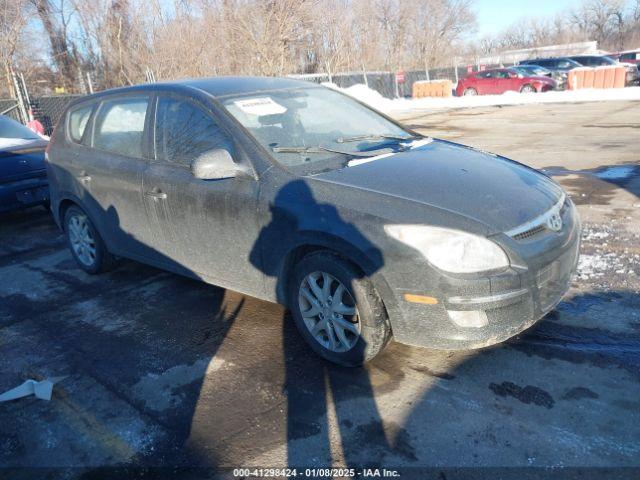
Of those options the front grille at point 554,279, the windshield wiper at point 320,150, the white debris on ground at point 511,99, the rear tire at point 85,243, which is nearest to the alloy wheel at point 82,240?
the rear tire at point 85,243

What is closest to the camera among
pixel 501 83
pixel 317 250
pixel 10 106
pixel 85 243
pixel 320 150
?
pixel 317 250

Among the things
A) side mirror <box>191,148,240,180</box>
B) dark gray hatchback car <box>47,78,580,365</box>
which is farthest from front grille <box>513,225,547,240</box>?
side mirror <box>191,148,240,180</box>

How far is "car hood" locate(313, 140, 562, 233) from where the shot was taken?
119 inches

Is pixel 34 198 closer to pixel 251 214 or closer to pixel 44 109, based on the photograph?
pixel 251 214

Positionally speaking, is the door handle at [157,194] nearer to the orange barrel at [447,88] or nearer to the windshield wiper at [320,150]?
the windshield wiper at [320,150]

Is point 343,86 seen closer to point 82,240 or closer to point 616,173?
point 616,173

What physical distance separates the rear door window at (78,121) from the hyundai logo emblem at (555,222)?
4031mm

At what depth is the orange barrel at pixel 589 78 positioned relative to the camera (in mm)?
25156

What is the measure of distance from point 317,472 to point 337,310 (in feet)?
3.15

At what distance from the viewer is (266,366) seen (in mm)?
3449

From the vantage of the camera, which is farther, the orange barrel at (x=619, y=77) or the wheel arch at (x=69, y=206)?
the orange barrel at (x=619, y=77)

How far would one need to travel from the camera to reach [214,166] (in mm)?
3480

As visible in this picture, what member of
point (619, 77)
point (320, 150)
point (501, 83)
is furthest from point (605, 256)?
point (619, 77)

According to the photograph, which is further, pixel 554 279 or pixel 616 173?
pixel 616 173
